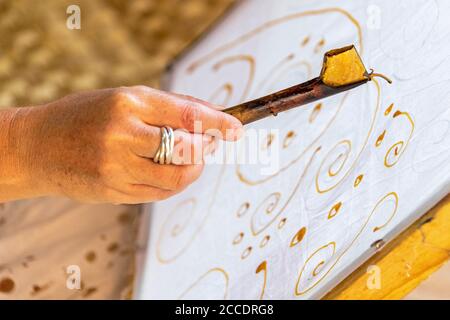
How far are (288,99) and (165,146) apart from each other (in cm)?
10

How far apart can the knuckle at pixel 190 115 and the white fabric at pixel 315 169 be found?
14cm

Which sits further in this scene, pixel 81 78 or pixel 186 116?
pixel 81 78

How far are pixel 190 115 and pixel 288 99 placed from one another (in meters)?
0.07

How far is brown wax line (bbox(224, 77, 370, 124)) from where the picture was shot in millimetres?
453

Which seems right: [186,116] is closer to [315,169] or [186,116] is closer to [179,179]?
[179,179]

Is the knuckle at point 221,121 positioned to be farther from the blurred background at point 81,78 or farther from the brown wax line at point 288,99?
the blurred background at point 81,78

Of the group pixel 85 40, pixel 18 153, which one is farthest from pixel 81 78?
pixel 18 153

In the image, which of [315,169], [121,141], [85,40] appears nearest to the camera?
[121,141]

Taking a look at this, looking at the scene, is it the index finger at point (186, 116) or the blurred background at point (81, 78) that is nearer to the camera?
the index finger at point (186, 116)

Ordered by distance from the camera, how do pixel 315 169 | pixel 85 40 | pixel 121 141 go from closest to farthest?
pixel 121 141 → pixel 315 169 → pixel 85 40

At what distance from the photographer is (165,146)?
1.47 feet

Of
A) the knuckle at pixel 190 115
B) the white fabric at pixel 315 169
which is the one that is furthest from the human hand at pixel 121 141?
the white fabric at pixel 315 169

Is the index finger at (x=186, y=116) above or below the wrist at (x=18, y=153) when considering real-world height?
above

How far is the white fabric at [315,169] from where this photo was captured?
18.3 inches
